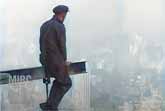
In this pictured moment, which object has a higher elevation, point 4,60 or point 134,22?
point 134,22

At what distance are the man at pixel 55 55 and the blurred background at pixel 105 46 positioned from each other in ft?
2.85

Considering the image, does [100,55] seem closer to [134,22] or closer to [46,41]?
[134,22]

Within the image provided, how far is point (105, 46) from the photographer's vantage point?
812cm

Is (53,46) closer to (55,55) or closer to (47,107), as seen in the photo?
(55,55)

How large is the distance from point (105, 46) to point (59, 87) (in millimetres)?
1352

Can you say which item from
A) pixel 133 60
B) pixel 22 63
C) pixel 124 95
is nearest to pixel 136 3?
pixel 133 60

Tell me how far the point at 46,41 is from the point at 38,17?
3.66ft

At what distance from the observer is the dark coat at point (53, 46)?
6.97m

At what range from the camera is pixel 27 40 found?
8047 mm

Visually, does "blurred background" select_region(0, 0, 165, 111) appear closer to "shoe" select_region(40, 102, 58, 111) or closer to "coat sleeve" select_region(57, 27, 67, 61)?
"shoe" select_region(40, 102, 58, 111)

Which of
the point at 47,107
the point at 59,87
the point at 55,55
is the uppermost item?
the point at 55,55

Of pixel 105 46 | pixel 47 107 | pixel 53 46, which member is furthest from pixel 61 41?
pixel 105 46

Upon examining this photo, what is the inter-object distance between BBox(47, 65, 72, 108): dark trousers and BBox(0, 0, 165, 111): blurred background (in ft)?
2.86

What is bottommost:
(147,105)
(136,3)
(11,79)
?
(147,105)
